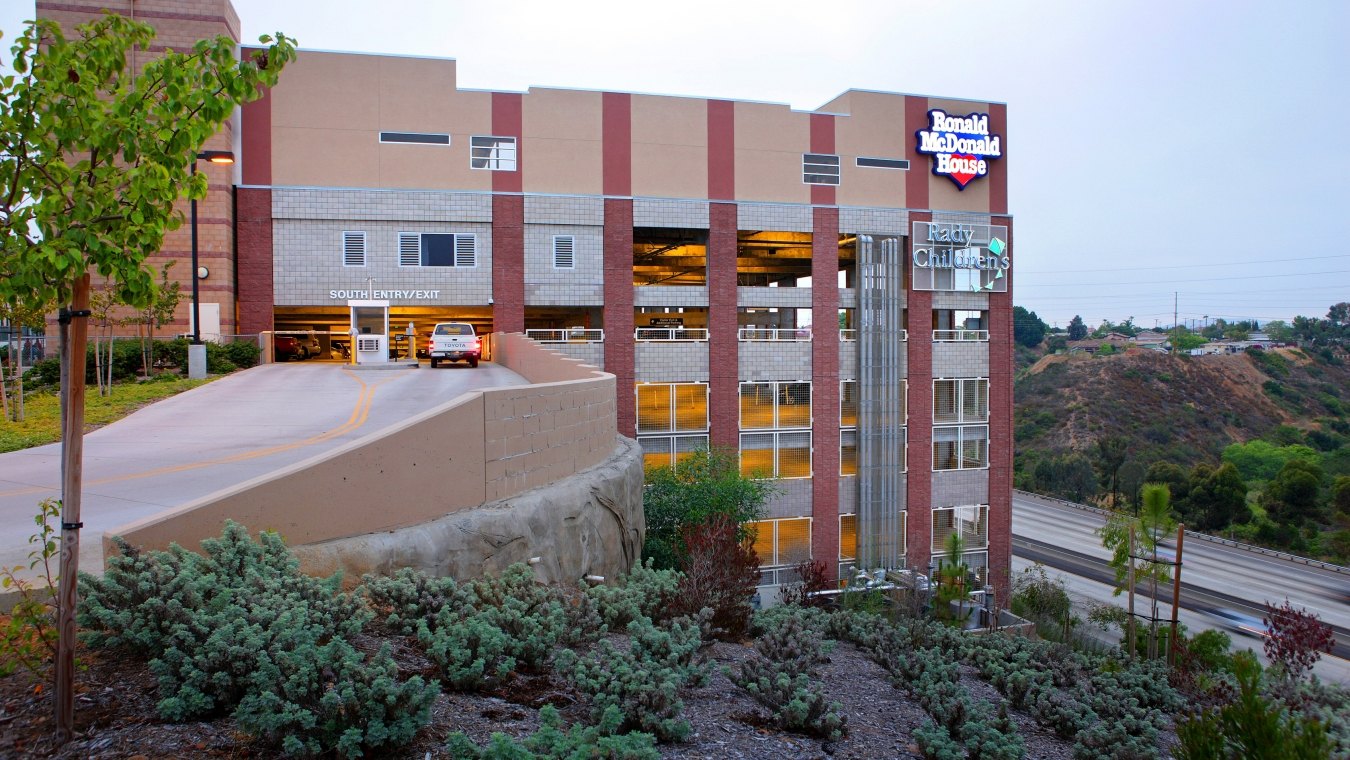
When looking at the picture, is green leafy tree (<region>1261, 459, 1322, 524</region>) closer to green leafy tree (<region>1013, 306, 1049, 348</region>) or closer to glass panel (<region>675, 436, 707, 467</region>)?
glass panel (<region>675, 436, 707, 467</region>)

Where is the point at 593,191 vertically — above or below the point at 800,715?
above

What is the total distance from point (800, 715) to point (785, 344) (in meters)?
30.8

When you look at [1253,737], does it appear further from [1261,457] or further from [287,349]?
[1261,457]

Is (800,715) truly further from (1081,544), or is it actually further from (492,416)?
(1081,544)

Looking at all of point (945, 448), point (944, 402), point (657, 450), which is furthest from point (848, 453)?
point (657, 450)

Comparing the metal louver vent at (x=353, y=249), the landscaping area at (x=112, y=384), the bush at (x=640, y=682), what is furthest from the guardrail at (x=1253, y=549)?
the bush at (x=640, y=682)

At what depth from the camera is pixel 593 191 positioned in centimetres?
3600

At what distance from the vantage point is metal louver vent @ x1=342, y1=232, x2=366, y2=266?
34469 millimetres

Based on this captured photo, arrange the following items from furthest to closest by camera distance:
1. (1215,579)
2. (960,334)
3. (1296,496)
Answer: (1296,496) → (1215,579) → (960,334)

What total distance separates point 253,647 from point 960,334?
38.4 m

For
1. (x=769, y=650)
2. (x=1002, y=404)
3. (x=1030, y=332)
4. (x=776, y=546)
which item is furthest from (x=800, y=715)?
(x=1030, y=332)

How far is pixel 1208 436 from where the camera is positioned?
369 ft

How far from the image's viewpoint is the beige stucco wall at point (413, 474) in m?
7.93

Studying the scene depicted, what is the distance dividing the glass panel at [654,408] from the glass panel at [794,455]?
5173mm
